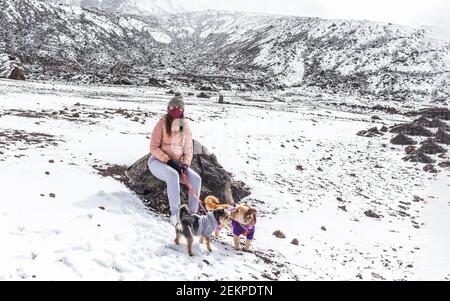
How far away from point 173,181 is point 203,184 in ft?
8.93

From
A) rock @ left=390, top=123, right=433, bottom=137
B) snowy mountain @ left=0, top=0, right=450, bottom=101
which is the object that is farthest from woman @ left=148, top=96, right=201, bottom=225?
snowy mountain @ left=0, top=0, right=450, bottom=101

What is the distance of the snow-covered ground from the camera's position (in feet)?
20.1

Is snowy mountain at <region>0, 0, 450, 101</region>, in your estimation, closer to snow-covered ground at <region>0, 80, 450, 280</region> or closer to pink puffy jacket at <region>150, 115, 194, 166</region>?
snow-covered ground at <region>0, 80, 450, 280</region>

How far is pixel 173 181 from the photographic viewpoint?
7.48 meters

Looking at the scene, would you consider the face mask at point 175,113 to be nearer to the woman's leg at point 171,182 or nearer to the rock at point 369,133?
the woman's leg at point 171,182

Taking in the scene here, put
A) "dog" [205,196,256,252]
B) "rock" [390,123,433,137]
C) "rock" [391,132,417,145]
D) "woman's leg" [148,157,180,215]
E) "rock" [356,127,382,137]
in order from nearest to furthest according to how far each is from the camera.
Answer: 1. "dog" [205,196,256,252]
2. "woman's leg" [148,157,180,215]
3. "rock" [391,132,417,145]
4. "rock" [356,127,382,137]
5. "rock" [390,123,433,137]

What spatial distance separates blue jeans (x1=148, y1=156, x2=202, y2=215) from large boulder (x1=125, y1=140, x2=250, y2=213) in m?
1.22

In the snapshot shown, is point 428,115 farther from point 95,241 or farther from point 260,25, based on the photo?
point 260,25

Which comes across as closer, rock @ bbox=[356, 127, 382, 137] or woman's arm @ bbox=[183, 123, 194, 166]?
woman's arm @ bbox=[183, 123, 194, 166]

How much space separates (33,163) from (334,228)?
8.73 metres

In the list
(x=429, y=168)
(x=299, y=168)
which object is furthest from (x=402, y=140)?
(x=299, y=168)

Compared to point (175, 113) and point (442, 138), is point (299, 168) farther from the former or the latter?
point (442, 138)

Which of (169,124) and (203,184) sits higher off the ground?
(169,124)

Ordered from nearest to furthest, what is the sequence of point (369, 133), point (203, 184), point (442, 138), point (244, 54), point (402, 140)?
point (203, 184) < point (402, 140) < point (442, 138) < point (369, 133) < point (244, 54)
